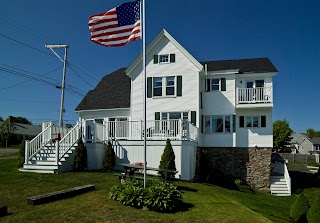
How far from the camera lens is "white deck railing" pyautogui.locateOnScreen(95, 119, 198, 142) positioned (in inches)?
654

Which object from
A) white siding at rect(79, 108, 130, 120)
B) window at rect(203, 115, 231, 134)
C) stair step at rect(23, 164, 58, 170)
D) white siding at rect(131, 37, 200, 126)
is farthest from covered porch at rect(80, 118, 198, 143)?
white siding at rect(79, 108, 130, 120)

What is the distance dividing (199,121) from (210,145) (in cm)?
258

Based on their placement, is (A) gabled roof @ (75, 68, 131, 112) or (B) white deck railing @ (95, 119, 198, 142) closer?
(B) white deck railing @ (95, 119, 198, 142)

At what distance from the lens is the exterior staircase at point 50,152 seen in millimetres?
14367

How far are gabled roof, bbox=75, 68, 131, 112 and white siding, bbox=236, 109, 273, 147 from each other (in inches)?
352

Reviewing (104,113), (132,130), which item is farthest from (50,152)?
(104,113)

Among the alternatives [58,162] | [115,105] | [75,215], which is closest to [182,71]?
[115,105]

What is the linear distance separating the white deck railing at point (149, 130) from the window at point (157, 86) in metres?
3.92

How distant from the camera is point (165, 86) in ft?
68.9

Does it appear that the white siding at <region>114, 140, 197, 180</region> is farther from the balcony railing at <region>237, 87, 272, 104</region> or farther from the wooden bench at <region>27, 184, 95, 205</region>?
the balcony railing at <region>237, 87, 272, 104</region>

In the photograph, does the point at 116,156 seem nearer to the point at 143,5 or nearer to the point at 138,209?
the point at 138,209

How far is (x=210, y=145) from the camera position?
861 inches

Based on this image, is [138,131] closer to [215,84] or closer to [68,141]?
[68,141]

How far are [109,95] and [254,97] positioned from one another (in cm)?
1174
